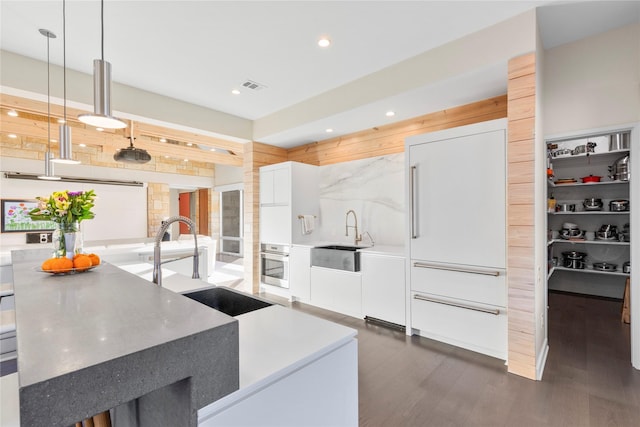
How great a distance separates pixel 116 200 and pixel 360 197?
6.89 m

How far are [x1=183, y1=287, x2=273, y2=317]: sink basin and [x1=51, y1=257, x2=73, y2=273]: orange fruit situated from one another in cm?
65

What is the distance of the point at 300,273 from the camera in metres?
4.28

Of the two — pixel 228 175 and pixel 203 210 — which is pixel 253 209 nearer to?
pixel 228 175

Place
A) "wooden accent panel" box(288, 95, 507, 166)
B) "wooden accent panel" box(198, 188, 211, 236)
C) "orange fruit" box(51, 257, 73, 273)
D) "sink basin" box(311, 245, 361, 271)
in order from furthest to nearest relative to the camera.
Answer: "wooden accent panel" box(198, 188, 211, 236) < "sink basin" box(311, 245, 361, 271) < "wooden accent panel" box(288, 95, 507, 166) < "orange fruit" box(51, 257, 73, 273)

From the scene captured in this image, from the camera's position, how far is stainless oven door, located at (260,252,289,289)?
449 centimetres

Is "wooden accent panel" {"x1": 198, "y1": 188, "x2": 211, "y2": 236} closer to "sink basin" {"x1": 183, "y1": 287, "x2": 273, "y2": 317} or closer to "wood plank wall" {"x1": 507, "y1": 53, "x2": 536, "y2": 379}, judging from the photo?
"sink basin" {"x1": 183, "y1": 287, "x2": 273, "y2": 317}

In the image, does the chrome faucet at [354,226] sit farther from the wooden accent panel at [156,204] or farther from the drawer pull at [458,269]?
the wooden accent panel at [156,204]

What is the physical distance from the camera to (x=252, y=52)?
9.20 feet

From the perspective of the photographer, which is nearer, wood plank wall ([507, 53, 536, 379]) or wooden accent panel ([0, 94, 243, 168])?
wood plank wall ([507, 53, 536, 379])

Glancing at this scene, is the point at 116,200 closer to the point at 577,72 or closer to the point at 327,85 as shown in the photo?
the point at 327,85

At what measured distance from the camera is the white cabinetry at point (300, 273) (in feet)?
13.7

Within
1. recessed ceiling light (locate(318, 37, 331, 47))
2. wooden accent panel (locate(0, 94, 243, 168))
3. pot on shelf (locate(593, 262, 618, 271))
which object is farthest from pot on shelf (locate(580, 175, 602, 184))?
wooden accent panel (locate(0, 94, 243, 168))

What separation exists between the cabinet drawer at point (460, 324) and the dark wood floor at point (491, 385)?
0.31ft

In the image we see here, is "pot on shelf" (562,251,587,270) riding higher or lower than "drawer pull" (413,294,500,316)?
higher
